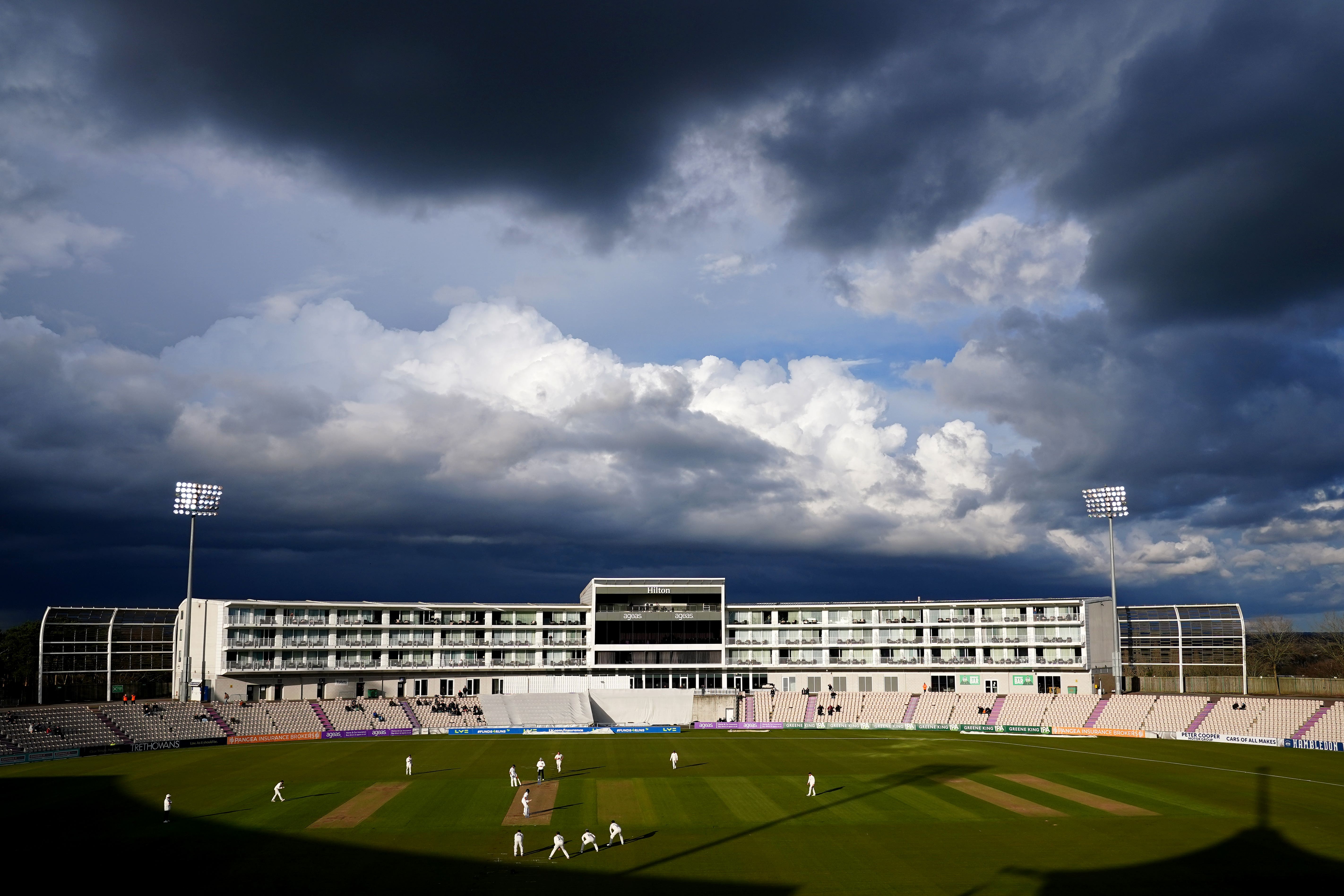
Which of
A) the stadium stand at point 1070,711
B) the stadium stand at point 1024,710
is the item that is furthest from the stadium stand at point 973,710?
the stadium stand at point 1070,711

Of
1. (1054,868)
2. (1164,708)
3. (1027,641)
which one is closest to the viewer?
(1054,868)

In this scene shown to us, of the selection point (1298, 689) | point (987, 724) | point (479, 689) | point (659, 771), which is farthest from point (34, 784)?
point (1298, 689)

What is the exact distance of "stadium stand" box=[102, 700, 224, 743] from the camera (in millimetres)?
88375

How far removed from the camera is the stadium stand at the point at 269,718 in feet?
311

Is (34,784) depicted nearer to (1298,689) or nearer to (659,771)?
(659,771)

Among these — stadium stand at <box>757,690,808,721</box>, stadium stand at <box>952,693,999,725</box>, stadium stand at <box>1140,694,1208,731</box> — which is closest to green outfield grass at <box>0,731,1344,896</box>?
stadium stand at <box>1140,694,1208,731</box>

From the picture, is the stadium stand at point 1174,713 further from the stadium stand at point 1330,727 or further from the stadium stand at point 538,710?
the stadium stand at point 538,710

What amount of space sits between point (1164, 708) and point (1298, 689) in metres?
20.4

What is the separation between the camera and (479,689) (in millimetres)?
119812

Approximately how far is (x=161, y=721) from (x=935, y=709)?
7902cm

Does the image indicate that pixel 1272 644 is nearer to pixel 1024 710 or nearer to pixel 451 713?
pixel 1024 710

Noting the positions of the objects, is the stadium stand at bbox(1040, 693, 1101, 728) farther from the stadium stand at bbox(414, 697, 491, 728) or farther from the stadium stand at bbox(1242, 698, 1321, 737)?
the stadium stand at bbox(414, 697, 491, 728)

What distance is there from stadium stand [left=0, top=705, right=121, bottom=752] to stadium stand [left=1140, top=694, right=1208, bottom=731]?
314ft

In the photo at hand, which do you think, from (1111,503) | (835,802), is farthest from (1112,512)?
(835,802)
